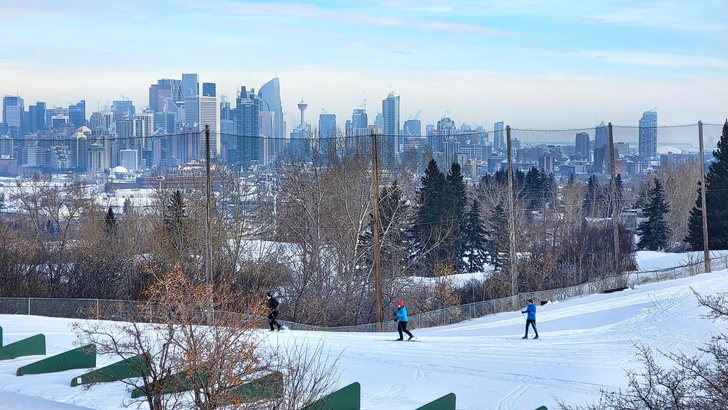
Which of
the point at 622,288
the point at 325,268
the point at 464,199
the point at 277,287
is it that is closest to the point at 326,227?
the point at 325,268

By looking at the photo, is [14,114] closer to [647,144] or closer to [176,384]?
[647,144]

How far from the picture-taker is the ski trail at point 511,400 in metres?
15.9

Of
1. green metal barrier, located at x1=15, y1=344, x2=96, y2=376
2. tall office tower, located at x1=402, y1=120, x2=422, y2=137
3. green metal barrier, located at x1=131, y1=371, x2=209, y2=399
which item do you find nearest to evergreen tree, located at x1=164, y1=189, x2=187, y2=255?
green metal barrier, located at x1=15, y1=344, x2=96, y2=376

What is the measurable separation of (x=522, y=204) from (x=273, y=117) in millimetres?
76096

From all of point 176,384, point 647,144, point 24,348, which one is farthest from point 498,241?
point 647,144

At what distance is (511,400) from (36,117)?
162m

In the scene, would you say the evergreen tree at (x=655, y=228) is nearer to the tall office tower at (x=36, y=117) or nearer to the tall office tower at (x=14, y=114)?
the tall office tower at (x=14, y=114)

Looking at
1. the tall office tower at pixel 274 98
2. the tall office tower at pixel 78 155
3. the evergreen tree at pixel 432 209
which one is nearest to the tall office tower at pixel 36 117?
the tall office tower at pixel 274 98

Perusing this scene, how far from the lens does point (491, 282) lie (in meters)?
46.8

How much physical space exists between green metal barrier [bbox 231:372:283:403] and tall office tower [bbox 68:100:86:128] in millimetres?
162820

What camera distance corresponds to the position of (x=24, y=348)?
1888 centimetres

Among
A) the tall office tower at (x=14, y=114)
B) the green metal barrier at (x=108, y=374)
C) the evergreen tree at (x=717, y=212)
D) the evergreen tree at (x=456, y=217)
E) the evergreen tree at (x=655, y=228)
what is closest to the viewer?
the green metal barrier at (x=108, y=374)

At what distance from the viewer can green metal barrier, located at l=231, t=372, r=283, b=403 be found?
40.9ft

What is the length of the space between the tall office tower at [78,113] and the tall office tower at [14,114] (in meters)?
10.6
